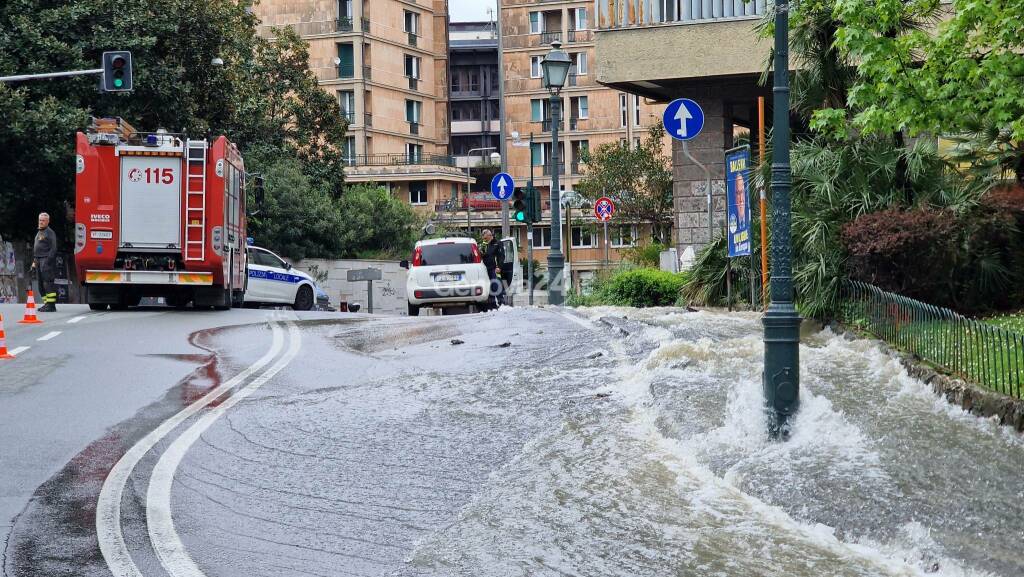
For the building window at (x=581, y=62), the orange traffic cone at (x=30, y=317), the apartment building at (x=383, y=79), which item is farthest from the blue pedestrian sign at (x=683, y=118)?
the building window at (x=581, y=62)

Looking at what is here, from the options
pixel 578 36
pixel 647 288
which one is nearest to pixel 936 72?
pixel 647 288

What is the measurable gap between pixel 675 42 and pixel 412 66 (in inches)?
2264

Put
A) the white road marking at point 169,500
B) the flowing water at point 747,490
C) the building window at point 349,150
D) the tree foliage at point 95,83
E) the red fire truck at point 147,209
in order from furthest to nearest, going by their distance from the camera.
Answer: the building window at point 349,150, the tree foliage at point 95,83, the red fire truck at point 147,209, the flowing water at point 747,490, the white road marking at point 169,500

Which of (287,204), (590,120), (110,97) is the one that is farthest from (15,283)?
(590,120)

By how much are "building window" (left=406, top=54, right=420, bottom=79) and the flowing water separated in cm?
7138

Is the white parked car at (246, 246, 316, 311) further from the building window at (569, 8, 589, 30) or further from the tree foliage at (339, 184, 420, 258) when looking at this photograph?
the building window at (569, 8, 589, 30)

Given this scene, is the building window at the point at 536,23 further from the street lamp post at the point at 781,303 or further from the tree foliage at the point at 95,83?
the street lamp post at the point at 781,303

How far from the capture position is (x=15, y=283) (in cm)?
3741

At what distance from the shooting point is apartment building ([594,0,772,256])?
84.1 feet

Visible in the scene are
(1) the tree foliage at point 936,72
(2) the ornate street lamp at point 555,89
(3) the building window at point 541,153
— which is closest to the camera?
(1) the tree foliage at point 936,72

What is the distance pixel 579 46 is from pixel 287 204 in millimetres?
36328

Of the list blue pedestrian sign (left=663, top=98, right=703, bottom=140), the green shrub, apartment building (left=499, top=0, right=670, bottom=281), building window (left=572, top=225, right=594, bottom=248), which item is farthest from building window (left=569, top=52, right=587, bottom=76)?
blue pedestrian sign (left=663, top=98, right=703, bottom=140)

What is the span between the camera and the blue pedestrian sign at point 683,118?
19.1 metres

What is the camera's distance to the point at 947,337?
36.0 feet
